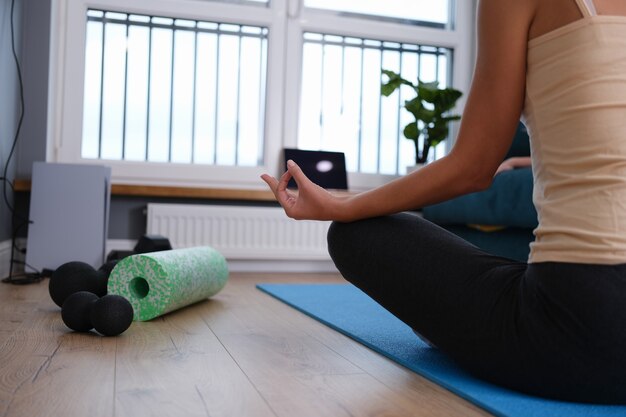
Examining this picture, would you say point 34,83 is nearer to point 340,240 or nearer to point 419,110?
point 419,110

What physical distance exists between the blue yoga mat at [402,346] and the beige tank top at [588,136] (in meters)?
0.24

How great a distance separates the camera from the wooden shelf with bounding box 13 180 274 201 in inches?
123

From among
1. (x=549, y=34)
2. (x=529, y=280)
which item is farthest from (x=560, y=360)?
(x=549, y=34)

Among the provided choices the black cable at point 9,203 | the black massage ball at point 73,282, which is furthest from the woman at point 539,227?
the black cable at point 9,203

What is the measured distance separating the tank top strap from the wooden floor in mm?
607

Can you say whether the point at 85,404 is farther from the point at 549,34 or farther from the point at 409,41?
the point at 409,41

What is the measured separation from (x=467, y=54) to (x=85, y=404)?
132 inches

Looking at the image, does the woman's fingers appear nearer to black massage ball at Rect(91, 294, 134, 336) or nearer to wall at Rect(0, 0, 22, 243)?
black massage ball at Rect(91, 294, 134, 336)

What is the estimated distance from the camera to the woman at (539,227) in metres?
0.91

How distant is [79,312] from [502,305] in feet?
3.23

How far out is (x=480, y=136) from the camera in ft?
3.49

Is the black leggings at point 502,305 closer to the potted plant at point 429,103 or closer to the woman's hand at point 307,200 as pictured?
the woman's hand at point 307,200

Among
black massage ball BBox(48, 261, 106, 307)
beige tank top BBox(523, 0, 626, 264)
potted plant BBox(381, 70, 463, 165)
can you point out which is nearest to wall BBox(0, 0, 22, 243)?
black massage ball BBox(48, 261, 106, 307)

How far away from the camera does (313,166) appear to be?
3471mm
